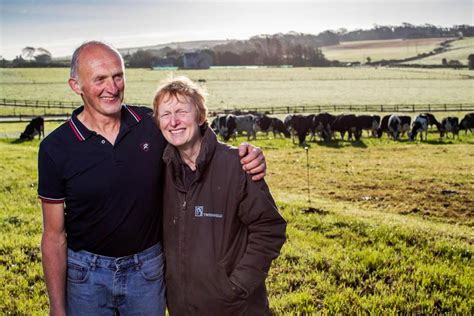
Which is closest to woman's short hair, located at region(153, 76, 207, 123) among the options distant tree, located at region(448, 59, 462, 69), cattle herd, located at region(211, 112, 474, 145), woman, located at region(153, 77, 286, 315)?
woman, located at region(153, 77, 286, 315)

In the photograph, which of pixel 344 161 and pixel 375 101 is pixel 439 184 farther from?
pixel 375 101

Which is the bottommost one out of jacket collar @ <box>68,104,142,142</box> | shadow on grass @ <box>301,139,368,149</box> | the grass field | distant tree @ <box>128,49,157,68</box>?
shadow on grass @ <box>301,139,368,149</box>

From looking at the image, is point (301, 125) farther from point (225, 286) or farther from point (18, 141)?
point (225, 286)

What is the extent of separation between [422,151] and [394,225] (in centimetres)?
1837

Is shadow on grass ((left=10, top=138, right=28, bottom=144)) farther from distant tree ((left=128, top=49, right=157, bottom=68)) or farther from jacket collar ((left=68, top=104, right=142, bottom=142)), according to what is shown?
distant tree ((left=128, top=49, right=157, bottom=68))

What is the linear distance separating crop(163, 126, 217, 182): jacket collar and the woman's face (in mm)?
82

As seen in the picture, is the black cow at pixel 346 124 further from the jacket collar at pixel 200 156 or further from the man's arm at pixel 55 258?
the man's arm at pixel 55 258

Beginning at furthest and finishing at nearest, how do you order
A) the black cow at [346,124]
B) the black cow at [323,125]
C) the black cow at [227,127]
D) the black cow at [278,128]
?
the black cow at [278,128] < the black cow at [227,127] < the black cow at [323,125] < the black cow at [346,124]

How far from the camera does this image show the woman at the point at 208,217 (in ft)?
12.0

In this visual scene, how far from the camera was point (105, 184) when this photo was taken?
3682 millimetres

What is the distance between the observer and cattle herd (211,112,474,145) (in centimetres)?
3297

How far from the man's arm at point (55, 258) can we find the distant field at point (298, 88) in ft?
182

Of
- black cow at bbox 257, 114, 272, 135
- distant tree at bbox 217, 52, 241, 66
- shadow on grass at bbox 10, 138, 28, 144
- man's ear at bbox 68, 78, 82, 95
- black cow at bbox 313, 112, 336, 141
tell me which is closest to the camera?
man's ear at bbox 68, 78, 82, 95

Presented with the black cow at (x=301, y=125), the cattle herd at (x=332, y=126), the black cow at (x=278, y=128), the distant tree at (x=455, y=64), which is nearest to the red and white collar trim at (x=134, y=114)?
the cattle herd at (x=332, y=126)
